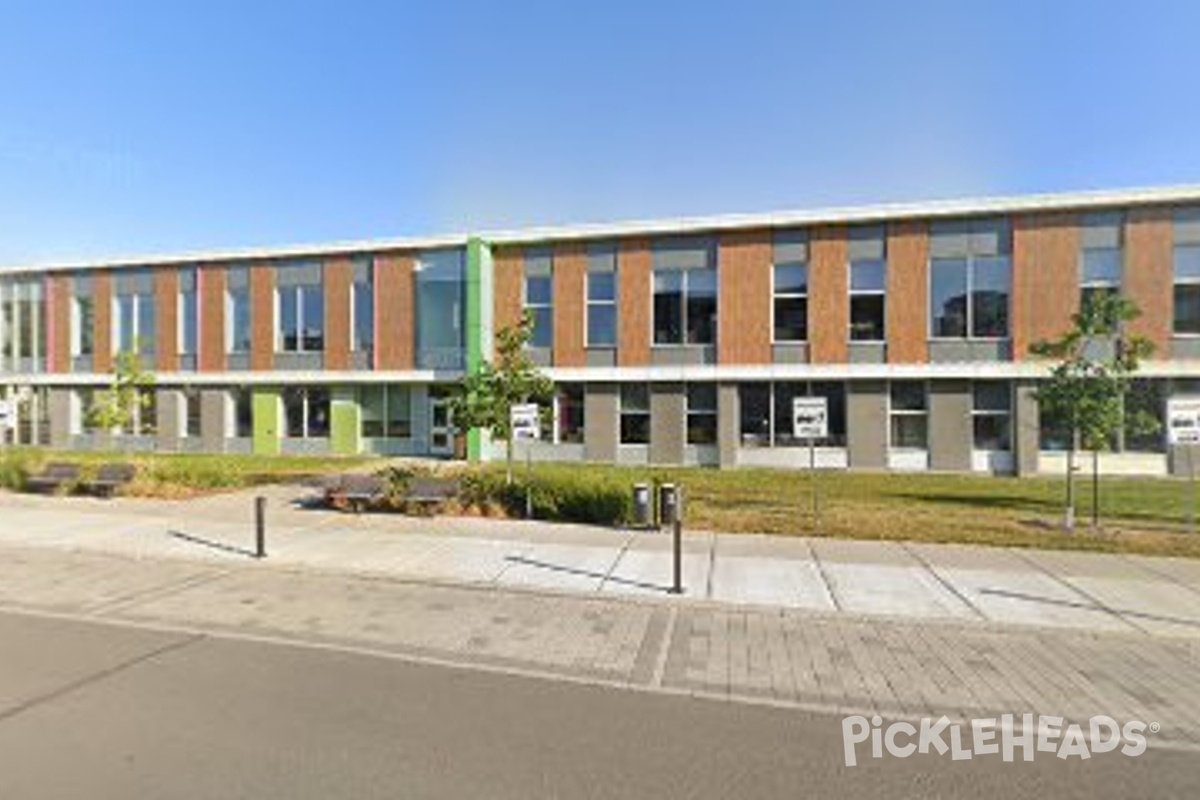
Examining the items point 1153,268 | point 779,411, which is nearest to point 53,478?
point 779,411

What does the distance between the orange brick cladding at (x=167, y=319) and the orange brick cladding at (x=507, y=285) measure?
13.2 meters

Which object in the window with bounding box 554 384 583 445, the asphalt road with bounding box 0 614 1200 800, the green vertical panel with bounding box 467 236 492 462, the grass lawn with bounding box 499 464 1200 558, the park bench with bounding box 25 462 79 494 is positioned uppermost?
the green vertical panel with bounding box 467 236 492 462

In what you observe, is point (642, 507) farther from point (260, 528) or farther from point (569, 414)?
point (569, 414)

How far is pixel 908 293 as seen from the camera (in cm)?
Result: 2405

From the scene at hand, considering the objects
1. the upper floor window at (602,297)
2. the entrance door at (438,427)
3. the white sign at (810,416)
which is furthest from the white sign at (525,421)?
the entrance door at (438,427)

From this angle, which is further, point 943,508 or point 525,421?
point 943,508

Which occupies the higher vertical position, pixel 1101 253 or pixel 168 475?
pixel 1101 253

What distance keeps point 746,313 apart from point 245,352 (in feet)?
61.6

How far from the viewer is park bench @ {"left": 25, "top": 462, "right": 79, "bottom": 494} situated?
698 inches

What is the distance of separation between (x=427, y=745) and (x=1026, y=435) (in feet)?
74.2

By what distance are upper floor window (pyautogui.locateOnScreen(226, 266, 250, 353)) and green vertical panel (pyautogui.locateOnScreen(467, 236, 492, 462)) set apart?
372 inches

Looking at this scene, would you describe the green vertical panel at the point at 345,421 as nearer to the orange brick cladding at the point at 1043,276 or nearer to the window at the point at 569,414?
the window at the point at 569,414

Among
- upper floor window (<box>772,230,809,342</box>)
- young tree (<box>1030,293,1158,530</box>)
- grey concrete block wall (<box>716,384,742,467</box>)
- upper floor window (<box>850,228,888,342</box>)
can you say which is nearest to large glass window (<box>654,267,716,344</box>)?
grey concrete block wall (<box>716,384,742,467</box>)

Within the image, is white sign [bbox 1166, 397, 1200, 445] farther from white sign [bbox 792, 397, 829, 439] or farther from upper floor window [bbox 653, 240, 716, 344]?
upper floor window [bbox 653, 240, 716, 344]
